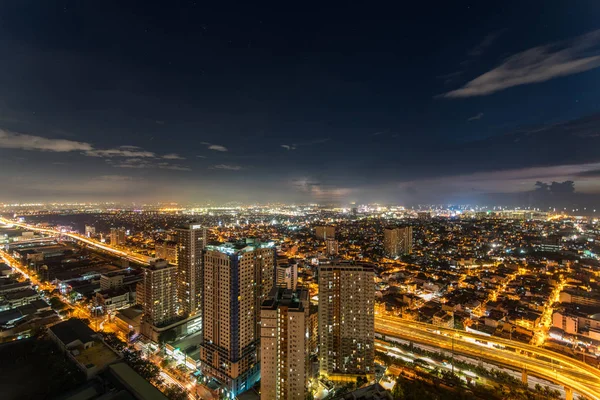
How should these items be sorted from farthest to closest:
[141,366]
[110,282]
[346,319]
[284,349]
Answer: [110,282], [141,366], [346,319], [284,349]

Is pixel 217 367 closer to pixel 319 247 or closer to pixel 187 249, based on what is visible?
pixel 187 249

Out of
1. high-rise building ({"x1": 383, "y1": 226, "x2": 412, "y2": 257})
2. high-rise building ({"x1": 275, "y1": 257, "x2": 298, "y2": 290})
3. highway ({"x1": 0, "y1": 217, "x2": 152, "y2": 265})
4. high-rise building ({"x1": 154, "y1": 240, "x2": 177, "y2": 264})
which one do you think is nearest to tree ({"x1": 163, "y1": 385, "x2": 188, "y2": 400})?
high-rise building ({"x1": 275, "y1": 257, "x2": 298, "y2": 290})

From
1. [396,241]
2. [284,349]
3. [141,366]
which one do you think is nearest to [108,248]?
[141,366]

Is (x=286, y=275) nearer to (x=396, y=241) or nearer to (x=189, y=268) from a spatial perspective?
(x=189, y=268)

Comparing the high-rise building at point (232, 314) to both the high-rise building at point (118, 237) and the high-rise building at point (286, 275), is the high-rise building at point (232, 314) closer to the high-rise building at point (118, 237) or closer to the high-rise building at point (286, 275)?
the high-rise building at point (286, 275)

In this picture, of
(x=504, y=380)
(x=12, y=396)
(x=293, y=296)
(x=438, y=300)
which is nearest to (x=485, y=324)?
(x=438, y=300)

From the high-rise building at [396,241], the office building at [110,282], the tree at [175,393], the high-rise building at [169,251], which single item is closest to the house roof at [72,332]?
the tree at [175,393]
